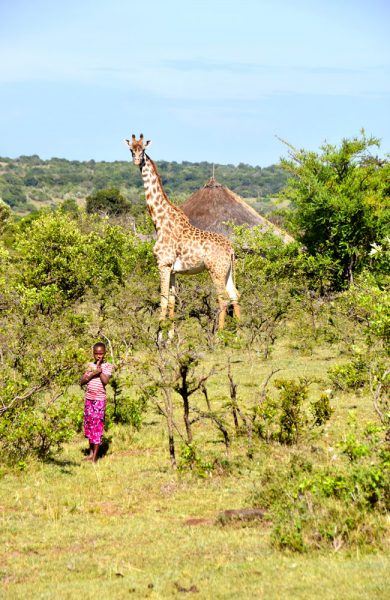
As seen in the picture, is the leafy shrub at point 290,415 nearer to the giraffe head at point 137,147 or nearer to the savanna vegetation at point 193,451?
the savanna vegetation at point 193,451

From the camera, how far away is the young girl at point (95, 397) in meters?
10.3

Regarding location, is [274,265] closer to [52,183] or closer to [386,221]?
[386,221]

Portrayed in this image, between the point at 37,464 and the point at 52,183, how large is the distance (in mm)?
118222

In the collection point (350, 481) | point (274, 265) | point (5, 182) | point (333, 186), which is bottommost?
point (350, 481)

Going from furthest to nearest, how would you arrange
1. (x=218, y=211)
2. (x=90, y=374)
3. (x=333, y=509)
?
(x=218, y=211) < (x=90, y=374) < (x=333, y=509)

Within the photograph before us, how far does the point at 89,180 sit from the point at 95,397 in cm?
11934

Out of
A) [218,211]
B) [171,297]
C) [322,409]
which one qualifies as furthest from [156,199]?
[218,211]

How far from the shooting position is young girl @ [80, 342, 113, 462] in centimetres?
1030

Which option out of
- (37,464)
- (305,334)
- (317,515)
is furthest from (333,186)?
(317,515)

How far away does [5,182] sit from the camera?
389ft

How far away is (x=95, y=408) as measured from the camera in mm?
10367

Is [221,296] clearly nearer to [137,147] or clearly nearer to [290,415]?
[137,147]

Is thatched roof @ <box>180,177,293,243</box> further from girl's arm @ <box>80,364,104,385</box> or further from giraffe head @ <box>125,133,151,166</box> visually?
girl's arm @ <box>80,364,104,385</box>

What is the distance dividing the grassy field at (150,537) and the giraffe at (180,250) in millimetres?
6718
